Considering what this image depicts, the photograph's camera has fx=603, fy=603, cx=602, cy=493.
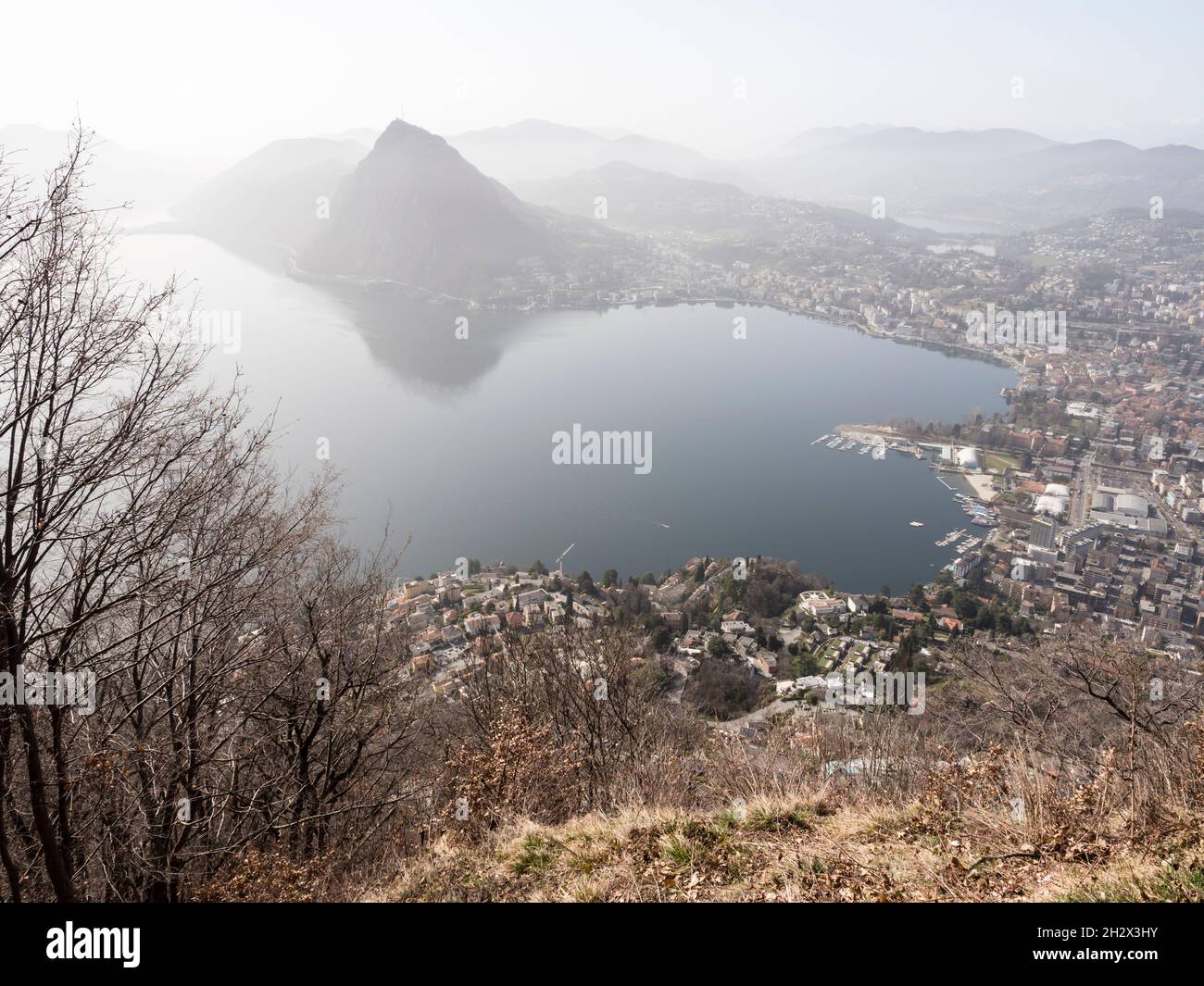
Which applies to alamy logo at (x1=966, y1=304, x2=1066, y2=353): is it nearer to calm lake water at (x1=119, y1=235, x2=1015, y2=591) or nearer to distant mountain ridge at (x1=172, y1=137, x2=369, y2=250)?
calm lake water at (x1=119, y1=235, x2=1015, y2=591)

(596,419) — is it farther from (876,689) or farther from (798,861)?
(798,861)

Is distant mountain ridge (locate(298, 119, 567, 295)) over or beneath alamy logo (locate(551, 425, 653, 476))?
over

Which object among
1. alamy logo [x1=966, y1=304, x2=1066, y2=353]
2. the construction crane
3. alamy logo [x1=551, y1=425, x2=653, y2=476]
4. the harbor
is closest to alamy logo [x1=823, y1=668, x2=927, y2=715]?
the construction crane

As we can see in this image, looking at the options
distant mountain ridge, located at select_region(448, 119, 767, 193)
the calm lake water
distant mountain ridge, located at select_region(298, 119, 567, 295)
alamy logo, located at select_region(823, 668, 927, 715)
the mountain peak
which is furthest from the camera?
distant mountain ridge, located at select_region(448, 119, 767, 193)
